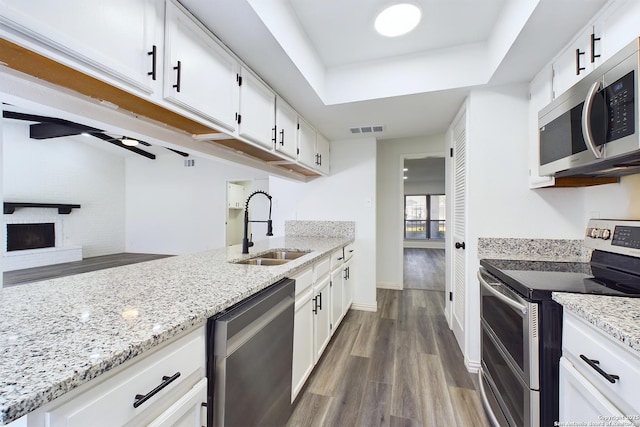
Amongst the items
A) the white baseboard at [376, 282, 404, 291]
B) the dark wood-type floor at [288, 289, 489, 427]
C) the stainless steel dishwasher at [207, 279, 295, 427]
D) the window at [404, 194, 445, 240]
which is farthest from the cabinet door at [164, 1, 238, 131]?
the window at [404, 194, 445, 240]

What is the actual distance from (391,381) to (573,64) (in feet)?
7.33

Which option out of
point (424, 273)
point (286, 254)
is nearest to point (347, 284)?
point (286, 254)

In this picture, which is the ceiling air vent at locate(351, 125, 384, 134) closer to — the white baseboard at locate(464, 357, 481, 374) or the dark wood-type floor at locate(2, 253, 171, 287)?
the white baseboard at locate(464, 357, 481, 374)

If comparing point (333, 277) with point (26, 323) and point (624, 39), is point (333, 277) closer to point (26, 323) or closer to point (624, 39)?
point (26, 323)

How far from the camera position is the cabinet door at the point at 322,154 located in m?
3.04

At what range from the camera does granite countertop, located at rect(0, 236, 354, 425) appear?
0.48 metres

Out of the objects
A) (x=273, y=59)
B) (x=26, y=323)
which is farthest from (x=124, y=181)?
(x=26, y=323)

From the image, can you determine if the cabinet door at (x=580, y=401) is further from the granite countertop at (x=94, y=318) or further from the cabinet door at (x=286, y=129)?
the cabinet door at (x=286, y=129)

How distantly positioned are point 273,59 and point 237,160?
2.53ft

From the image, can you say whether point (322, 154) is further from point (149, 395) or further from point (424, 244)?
point (424, 244)

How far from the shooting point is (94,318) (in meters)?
0.76

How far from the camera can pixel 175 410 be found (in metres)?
0.73

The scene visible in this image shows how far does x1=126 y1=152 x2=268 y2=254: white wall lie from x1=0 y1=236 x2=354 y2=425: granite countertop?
238 inches

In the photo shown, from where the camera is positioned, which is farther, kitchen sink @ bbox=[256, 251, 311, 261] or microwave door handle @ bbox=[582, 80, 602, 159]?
kitchen sink @ bbox=[256, 251, 311, 261]
